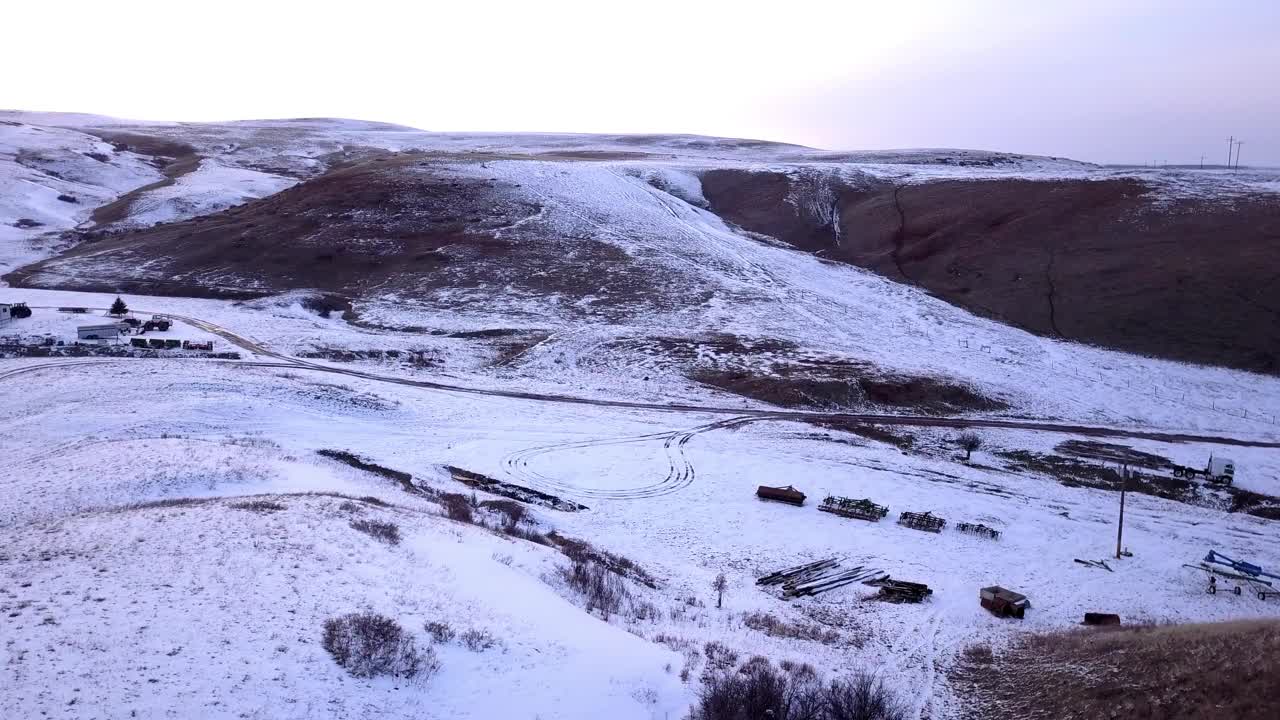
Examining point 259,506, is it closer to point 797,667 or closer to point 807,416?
point 797,667

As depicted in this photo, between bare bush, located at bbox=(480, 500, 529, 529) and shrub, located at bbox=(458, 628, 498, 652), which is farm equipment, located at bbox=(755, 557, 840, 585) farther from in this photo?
shrub, located at bbox=(458, 628, 498, 652)

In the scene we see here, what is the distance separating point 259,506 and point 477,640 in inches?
344

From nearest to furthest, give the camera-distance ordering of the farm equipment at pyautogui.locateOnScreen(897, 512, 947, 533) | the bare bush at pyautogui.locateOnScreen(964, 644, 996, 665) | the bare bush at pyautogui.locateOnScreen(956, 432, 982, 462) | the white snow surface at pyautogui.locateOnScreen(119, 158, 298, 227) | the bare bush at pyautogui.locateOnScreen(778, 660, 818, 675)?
the bare bush at pyautogui.locateOnScreen(778, 660, 818, 675), the bare bush at pyautogui.locateOnScreen(964, 644, 996, 665), the farm equipment at pyautogui.locateOnScreen(897, 512, 947, 533), the bare bush at pyautogui.locateOnScreen(956, 432, 982, 462), the white snow surface at pyautogui.locateOnScreen(119, 158, 298, 227)

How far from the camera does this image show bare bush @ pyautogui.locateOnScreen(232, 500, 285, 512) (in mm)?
18859

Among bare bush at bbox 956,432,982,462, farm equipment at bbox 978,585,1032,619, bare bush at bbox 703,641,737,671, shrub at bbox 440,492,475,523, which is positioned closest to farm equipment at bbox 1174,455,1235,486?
bare bush at bbox 956,432,982,462

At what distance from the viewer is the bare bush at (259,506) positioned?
18.9 m

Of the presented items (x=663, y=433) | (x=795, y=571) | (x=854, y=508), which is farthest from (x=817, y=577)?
(x=663, y=433)

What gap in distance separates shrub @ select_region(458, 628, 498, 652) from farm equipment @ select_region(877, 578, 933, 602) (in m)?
11.6

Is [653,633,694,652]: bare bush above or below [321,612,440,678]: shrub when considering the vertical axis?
below

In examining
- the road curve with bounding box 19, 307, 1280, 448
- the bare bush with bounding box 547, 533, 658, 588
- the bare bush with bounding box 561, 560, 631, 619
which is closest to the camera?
the bare bush with bounding box 561, 560, 631, 619

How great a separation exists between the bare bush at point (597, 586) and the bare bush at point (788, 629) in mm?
2937

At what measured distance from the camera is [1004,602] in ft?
66.8

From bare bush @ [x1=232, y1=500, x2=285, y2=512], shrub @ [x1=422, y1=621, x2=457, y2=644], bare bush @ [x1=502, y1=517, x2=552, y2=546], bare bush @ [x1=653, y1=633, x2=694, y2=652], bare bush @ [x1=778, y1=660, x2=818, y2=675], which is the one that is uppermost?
shrub @ [x1=422, y1=621, x2=457, y2=644]

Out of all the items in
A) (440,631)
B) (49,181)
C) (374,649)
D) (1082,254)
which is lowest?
(440,631)
